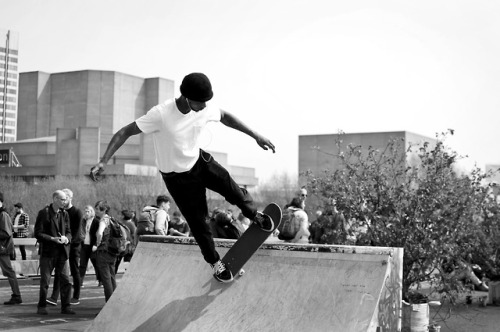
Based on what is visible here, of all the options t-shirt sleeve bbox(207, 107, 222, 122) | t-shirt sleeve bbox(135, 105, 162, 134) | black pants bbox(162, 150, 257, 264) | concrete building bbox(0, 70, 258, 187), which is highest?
concrete building bbox(0, 70, 258, 187)

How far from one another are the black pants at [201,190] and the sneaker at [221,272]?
0.16 metres

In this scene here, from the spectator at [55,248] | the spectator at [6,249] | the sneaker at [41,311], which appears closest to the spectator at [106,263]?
the spectator at [55,248]

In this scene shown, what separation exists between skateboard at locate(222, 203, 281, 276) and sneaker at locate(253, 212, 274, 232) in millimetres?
41

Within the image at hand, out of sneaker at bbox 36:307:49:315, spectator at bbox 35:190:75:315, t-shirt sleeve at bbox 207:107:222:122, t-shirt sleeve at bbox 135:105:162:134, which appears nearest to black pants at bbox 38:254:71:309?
spectator at bbox 35:190:75:315

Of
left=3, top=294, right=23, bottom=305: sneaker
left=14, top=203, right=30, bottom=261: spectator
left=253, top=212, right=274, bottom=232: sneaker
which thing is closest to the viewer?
left=253, top=212, right=274, bottom=232: sneaker

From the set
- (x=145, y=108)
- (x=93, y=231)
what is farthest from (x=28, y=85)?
(x=93, y=231)

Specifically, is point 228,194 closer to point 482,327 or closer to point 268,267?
point 268,267

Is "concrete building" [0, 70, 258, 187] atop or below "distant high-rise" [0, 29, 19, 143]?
below

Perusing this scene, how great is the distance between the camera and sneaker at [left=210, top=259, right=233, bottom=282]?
644 cm

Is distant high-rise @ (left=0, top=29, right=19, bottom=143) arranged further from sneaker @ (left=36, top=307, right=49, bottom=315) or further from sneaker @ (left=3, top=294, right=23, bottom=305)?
sneaker @ (left=36, top=307, right=49, bottom=315)

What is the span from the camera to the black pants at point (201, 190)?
605 centimetres

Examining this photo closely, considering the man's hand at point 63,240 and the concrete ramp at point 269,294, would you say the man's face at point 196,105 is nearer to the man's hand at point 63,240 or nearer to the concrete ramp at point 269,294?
the concrete ramp at point 269,294

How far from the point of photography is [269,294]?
245 inches

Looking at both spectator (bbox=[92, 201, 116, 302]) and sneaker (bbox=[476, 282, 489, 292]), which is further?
sneaker (bbox=[476, 282, 489, 292])
